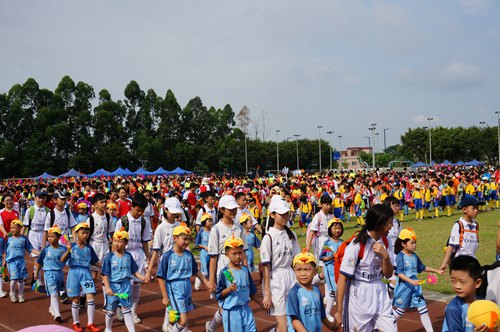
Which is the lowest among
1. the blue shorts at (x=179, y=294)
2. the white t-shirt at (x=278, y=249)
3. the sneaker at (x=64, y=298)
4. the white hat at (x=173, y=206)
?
the sneaker at (x=64, y=298)

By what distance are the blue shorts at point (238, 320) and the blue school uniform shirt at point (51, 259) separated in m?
4.06

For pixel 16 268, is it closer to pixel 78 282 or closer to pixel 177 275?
pixel 78 282

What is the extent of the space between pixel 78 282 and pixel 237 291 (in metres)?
3.45

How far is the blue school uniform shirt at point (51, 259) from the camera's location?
851 centimetres

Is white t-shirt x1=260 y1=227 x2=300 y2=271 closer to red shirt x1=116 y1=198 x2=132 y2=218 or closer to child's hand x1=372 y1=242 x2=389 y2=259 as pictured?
child's hand x1=372 y1=242 x2=389 y2=259

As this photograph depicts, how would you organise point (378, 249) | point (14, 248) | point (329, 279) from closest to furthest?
point (378, 249) < point (329, 279) < point (14, 248)

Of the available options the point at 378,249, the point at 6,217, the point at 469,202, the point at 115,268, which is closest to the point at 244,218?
the point at 115,268

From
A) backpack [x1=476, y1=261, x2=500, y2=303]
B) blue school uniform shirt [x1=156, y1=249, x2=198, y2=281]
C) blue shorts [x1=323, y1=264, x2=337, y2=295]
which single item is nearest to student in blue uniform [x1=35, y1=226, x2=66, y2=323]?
blue school uniform shirt [x1=156, y1=249, x2=198, y2=281]

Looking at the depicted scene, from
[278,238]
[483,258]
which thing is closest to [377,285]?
[278,238]

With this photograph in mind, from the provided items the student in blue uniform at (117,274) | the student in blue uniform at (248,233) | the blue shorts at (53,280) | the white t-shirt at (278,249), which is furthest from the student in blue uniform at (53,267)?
the white t-shirt at (278,249)

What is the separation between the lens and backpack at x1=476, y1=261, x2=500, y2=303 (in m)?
3.67

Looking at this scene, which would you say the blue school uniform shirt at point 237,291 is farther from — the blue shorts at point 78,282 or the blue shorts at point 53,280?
the blue shorts at point 53,280

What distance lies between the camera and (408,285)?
688 centimetres

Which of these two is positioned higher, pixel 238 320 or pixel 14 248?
pixel 14 248
